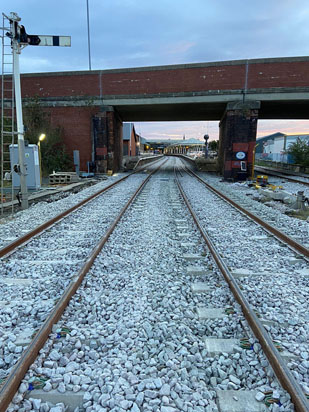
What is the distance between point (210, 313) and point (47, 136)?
864 inches

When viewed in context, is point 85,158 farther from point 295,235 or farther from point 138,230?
point 295,235

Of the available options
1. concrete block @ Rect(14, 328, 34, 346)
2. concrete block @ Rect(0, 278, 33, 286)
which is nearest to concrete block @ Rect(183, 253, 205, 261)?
concrete block @ Rect(0, 278, 33, 286)

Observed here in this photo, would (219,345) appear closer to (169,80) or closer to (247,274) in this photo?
(247,274)

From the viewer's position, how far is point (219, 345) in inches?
115

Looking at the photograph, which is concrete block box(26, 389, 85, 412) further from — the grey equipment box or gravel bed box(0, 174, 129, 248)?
the grey equipment box

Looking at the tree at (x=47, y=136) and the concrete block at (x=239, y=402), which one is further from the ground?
the tree at (x=47, y=136)

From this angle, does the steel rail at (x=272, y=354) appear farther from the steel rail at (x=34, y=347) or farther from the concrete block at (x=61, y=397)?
the steel rail at (x=34, y=347)

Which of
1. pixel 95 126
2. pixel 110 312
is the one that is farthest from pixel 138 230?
Result: pixel 95 126

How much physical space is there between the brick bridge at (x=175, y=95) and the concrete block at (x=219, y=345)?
1904cm

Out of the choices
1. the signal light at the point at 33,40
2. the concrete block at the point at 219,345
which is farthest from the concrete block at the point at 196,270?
the signal light at the point at 33,40

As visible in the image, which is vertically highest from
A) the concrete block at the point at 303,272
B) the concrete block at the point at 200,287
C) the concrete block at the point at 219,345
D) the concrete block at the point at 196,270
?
the concrete block at the point at 303,272

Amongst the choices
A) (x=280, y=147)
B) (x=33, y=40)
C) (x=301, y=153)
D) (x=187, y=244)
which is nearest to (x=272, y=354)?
(x=187, y=244)

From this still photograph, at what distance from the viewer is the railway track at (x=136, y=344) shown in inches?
89.8

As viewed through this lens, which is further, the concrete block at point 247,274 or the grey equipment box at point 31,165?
the grey equipment box at point 31,165
